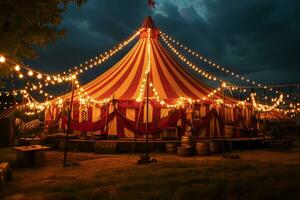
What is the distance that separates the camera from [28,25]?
17.0 ft

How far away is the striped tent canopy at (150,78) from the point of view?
10.6 m

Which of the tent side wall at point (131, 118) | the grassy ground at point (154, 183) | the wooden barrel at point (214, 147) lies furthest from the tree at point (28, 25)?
the wooden barrel at point (214, 147)

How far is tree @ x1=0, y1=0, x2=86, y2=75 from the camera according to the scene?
4.78 m

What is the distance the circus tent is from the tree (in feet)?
15.1

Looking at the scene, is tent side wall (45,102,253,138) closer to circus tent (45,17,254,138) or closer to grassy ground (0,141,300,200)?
circus tent (45,17,254,138)

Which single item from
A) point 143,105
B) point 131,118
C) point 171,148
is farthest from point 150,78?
point 171,148

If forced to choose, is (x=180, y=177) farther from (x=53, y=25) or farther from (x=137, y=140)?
(x=137, y=140)

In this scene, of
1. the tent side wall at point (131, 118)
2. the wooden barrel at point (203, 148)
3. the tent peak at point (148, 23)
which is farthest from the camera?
the tent peak at point (148, 23)

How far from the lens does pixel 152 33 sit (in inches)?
525

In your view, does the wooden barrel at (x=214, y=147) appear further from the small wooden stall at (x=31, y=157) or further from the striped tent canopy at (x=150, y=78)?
the small wooden stall at (x=31, y=157)

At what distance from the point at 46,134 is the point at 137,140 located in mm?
4018

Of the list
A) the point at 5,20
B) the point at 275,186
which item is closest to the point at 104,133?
the point at 5,20

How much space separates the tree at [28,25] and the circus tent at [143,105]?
4.61m

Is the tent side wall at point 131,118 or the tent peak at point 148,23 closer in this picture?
the tent side wall at point 131,118
